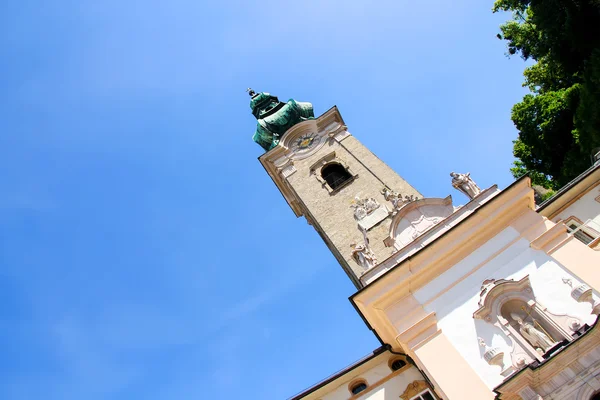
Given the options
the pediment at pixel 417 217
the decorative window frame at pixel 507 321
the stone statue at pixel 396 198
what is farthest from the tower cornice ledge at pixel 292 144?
the decorative window frame at pixel 507 321

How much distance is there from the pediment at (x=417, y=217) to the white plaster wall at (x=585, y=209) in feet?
12.6

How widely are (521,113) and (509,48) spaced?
247 inches

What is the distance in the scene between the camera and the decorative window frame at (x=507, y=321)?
13.5 m

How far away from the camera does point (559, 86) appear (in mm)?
30266

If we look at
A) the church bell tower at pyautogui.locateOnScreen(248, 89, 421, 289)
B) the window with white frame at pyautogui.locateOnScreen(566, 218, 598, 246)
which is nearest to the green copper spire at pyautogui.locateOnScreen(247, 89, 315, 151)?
the church bell tower at pyautogui.locateOnScreen(248, 89, 421, 289)

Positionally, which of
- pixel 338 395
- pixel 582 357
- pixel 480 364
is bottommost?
pixel 582 357

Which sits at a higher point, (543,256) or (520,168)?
(520,168)

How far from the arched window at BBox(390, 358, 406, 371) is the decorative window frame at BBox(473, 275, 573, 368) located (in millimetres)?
3752

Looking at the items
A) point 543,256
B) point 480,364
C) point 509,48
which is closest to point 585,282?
point 543,256

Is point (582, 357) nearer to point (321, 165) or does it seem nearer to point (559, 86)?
point (321, 165)

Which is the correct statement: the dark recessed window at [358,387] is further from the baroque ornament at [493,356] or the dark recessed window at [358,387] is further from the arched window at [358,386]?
the baroque ornament at [493,356]

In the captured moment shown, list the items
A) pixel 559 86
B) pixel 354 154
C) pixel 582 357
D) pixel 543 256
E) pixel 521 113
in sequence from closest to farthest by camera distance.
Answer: pixel 582 357 < pixel 543 256 < pixel 354 154 < pixel 521 113 < pixel 559 86

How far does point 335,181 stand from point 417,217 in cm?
633

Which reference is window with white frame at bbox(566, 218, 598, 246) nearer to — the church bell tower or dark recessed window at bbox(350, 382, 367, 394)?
the church bell tower
